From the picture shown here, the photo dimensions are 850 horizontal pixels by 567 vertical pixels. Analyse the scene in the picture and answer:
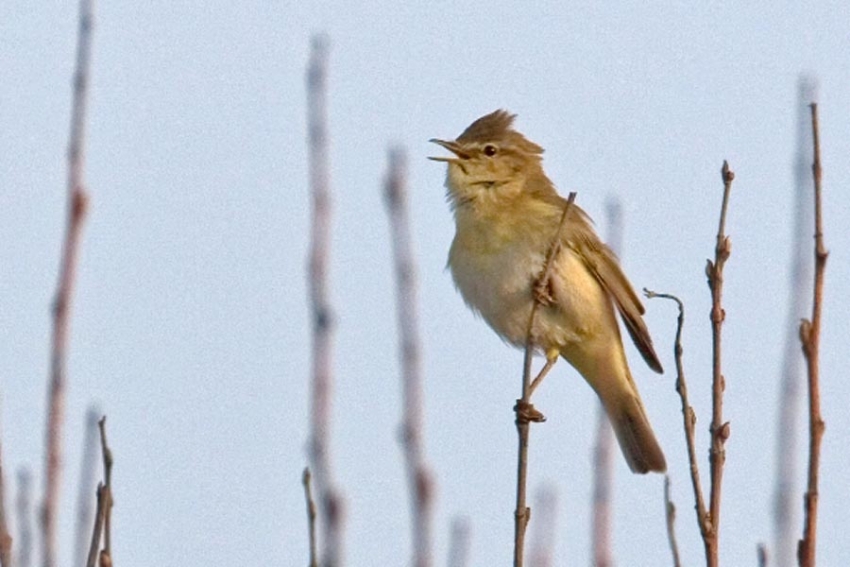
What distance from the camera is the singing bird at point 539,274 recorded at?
289 inches

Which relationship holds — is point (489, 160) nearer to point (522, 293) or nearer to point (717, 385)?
point (522, 293)

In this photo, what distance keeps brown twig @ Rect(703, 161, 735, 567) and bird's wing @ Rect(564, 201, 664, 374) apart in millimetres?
3529

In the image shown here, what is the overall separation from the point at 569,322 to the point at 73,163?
4.90m

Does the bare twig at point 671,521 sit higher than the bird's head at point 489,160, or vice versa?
the bird's head at point 489,160

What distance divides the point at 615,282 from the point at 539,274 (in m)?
0.81

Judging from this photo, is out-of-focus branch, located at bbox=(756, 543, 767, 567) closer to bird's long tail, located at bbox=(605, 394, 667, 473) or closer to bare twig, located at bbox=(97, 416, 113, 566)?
bare twig, located at bbox=(97, 416, 113, 566)

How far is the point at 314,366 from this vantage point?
2.87 metres

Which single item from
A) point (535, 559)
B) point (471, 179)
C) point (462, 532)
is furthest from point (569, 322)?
point (462, 532)

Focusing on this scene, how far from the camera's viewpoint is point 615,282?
25.7 ft

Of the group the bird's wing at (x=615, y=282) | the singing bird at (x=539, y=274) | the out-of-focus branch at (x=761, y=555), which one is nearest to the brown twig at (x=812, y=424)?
the out-of-focus branch at (x=761, y=555)

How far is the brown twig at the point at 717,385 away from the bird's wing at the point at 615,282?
139 inches

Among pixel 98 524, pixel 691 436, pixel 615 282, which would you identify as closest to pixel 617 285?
pixel 615 282

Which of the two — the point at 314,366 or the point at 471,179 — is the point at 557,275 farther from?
the point at 314,366

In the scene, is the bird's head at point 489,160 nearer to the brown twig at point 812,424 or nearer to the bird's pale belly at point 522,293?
the bird's pale belly at point 522,293
